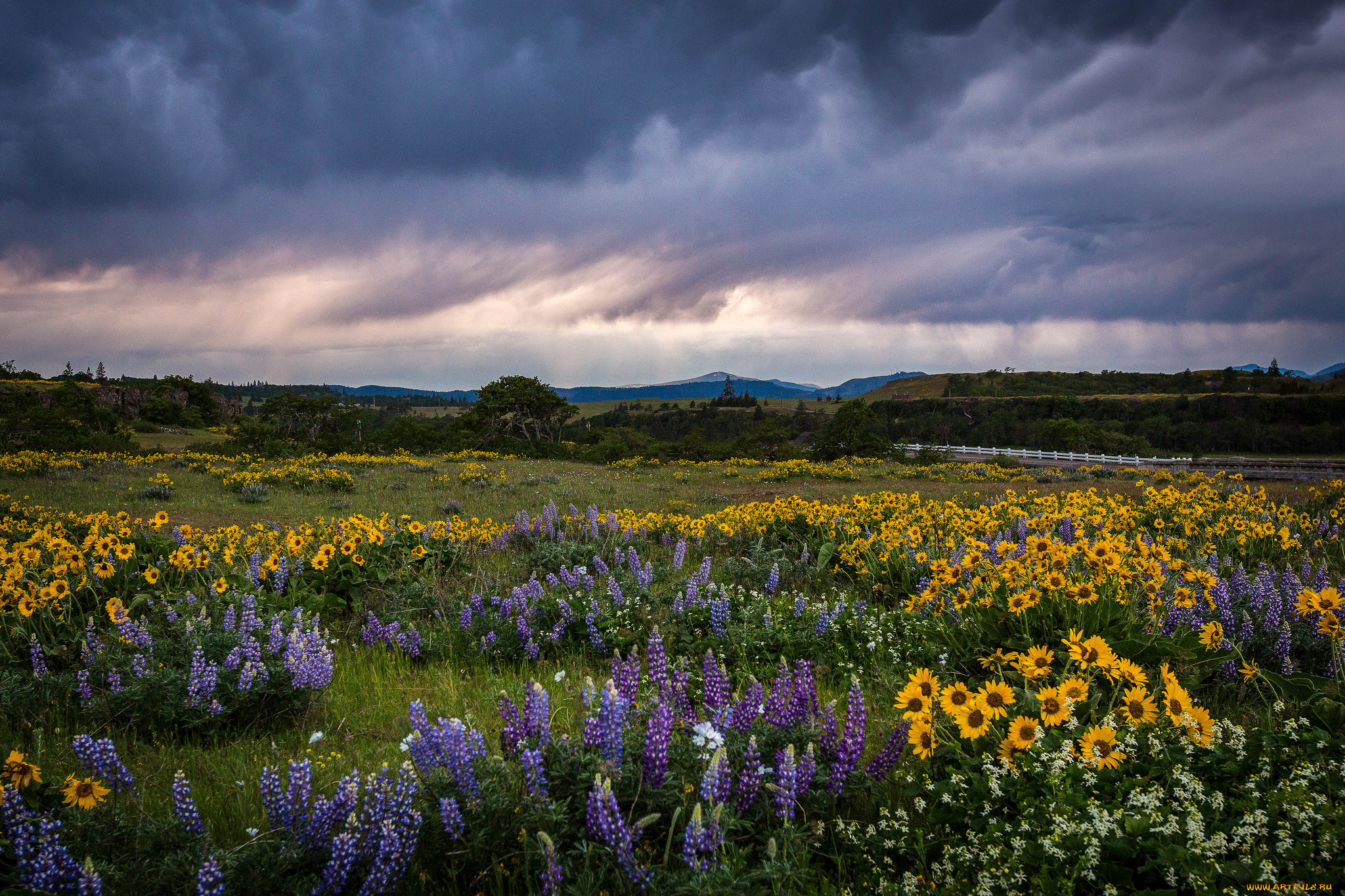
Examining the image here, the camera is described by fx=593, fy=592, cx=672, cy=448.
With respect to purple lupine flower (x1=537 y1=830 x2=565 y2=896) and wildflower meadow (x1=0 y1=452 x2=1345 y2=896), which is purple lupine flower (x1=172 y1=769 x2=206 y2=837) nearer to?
Answer: wildflower meadow (x1=0 y1=452 x2=1345 y2=896)

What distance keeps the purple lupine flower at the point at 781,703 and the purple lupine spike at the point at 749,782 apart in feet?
1.22

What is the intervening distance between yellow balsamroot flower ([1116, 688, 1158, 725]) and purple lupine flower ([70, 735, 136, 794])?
4024mm

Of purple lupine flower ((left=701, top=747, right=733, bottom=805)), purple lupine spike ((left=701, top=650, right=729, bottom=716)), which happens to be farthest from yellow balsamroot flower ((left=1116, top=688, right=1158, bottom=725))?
purple lupine flower ((left=701, top=747, right=733, bottom=805))

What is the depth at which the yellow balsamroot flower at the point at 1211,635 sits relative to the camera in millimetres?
3277

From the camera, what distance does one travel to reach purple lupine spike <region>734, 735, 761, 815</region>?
218 centimetres

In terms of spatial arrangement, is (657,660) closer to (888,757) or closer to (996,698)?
(888,757)

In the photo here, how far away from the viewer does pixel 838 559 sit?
704 cm

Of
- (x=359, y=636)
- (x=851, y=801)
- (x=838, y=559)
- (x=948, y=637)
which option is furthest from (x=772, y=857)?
(x=838, y=559)

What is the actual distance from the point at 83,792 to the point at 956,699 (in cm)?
328

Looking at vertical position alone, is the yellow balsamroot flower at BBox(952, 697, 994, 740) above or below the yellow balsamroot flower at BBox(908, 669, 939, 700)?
below

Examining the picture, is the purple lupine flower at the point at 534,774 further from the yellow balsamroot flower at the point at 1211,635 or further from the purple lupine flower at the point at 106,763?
the yellow balsamroot flower at the point at 1211,635

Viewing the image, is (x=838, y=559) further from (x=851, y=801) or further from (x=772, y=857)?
(x=772, y=857)

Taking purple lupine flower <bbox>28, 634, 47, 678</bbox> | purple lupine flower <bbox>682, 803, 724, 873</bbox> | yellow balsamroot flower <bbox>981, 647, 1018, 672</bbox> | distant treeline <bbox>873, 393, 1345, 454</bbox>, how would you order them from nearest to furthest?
purple lupine flower <bbox>682, 803, 724, 873</bbox>
yellow balsamroot flower <bbox>981, 647, 1018, 672</bbox>
purple lupine flower <bbox>28, 634, 47, 678</bbox>
distant treeline <bbox>873, 393, 1345, 454</bbox>


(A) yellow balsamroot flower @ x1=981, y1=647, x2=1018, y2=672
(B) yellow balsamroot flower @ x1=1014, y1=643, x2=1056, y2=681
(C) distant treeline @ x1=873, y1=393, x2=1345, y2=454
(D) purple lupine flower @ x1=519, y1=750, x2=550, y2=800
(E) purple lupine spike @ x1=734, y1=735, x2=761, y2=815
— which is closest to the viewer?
(D) purple lupine flower @ x1=519, y1=750, x2=550, y2=800
